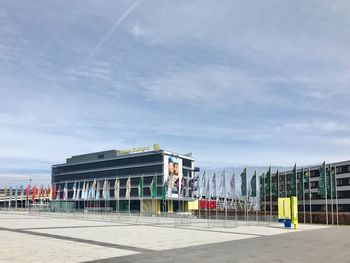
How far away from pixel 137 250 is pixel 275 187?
56.4 meters

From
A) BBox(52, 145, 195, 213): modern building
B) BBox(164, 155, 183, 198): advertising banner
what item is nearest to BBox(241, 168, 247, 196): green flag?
BBox(52, 145, 195, 213): modern building

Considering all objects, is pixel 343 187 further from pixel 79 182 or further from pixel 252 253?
pixel 79 182

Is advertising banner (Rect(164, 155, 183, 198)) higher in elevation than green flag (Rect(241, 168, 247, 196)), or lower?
higher

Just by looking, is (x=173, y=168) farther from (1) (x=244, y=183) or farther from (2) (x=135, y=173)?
(1) (x=244, y=183)

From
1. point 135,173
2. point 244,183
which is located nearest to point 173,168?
point 135,173

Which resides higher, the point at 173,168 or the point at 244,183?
the point at 173,168

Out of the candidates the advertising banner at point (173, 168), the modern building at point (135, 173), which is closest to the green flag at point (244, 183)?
the modern building at point (135, 173)

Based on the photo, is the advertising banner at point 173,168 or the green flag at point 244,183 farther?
the advertising banner at point 173,168

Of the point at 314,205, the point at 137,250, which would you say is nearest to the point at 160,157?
the point at 314,205

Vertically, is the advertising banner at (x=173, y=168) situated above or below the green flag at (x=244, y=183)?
above

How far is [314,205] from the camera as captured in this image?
128 meters

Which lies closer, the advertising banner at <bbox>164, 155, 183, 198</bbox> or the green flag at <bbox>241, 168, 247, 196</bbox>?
the green flag at <bbox>241, 168, 247, 196</bbox>

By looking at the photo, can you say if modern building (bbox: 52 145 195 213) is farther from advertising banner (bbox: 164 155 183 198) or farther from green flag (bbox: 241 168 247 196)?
green flag (bbox: 241 168 247 196)

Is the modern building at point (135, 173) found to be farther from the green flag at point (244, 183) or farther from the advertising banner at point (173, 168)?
the green flag at point (244, 183)
